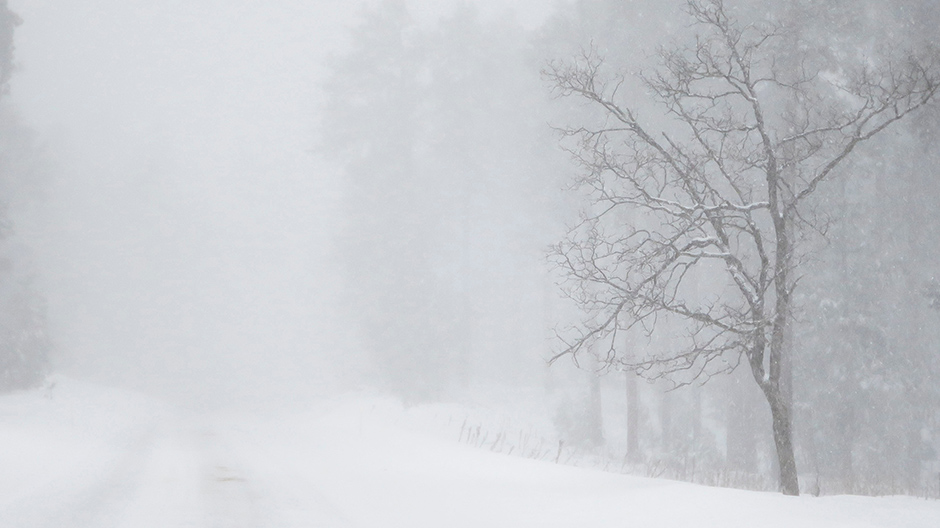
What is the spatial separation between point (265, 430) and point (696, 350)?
1706 centimetres

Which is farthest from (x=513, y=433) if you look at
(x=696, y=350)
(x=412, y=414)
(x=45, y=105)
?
(x=45, y=105)

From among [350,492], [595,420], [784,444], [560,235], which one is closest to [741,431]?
[595,420]

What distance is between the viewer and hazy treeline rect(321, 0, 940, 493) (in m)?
15.4

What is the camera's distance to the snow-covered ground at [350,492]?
7.49 metres

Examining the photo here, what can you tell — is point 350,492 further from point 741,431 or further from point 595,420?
point 595,420

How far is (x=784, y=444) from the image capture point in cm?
884

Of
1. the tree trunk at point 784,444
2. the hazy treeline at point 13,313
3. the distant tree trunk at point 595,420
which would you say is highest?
the hazy treeline at point 13,313

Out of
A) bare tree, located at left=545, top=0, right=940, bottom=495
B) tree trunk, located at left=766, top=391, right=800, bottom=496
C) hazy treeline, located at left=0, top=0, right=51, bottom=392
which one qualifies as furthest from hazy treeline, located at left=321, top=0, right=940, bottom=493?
hazy treeline, located at left=0, top=0, right=51, bottom=392

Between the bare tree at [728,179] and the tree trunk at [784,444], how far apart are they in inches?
0.7

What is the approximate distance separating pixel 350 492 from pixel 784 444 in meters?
5.95

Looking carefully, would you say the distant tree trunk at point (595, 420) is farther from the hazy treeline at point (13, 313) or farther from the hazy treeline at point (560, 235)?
the hazy treeline at point (13, 313)

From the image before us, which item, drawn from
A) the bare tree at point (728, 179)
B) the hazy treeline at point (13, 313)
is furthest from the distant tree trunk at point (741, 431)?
the hazy treeline at point (13, 313)

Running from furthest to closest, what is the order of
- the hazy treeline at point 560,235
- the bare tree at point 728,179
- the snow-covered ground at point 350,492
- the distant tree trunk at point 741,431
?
1. the distant tree trunk at point 741,431
2. the hazy treeline at point 560,235
3. the bare tree at point 728,179
4. the snow-covered ground at point 350,492

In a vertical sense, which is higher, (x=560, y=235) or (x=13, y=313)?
(x=560, y=235)
